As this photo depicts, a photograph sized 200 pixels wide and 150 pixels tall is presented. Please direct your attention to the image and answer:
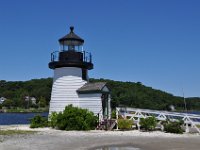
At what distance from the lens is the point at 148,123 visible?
80.9 ft

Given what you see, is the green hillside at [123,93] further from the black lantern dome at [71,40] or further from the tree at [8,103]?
the black lantern dome at [71,40]

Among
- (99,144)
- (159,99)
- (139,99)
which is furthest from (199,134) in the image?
(159,99)

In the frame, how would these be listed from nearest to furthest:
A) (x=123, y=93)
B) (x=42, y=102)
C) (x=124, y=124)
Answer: (x=124, y=124)
(x=123, y=93)
(x=42, y=102)

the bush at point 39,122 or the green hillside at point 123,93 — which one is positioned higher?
the green hillside at point 123,93

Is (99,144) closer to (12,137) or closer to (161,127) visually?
(12,137)

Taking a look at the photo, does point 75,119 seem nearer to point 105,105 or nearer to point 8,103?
point 105,105

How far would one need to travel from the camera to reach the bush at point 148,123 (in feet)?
80.6

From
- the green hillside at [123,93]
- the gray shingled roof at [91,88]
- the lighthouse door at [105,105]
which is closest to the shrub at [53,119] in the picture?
the gray shingled roof at [91,88]

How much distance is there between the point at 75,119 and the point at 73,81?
13.9 feet

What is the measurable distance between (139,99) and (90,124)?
79614 mm

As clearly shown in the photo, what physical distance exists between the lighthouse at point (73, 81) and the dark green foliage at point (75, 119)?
1.54 metres

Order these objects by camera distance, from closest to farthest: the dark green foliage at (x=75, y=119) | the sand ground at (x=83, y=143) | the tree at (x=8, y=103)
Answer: the sand ground at (x=83, y=143) → the dark green foliage at (x=75, y=119) → the tree at (x=8, y=103)

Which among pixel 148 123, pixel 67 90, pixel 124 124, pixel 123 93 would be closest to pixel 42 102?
pixel 123 93

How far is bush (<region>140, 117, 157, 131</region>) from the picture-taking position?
80.6 feet
